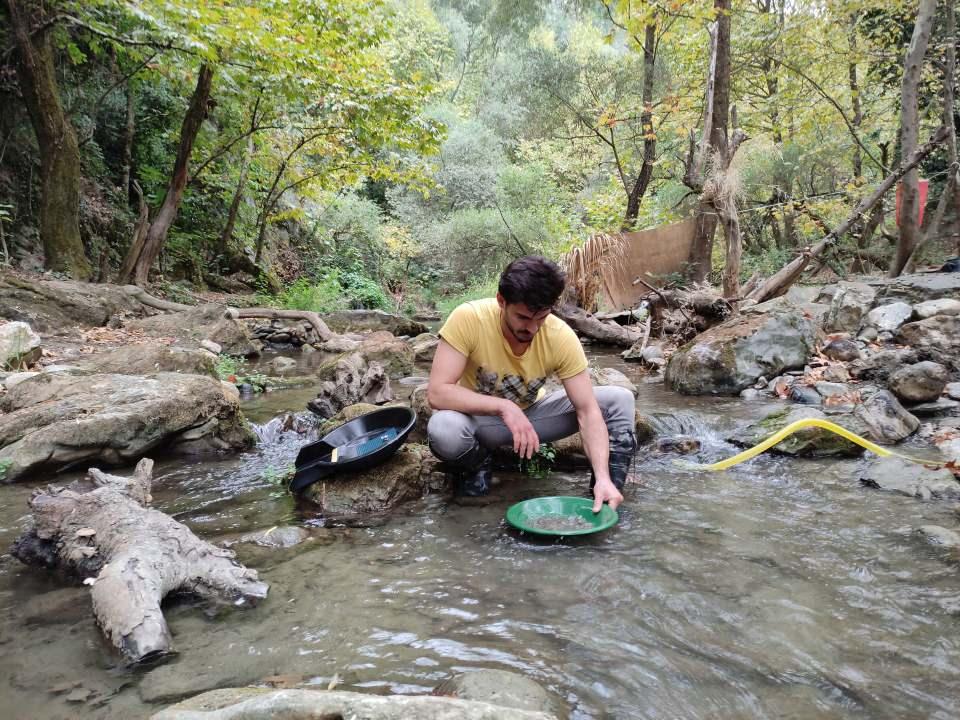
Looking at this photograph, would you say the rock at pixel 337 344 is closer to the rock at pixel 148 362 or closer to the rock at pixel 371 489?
the rock at pixel 148 362

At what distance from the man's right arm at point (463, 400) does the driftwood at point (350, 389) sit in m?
2.09

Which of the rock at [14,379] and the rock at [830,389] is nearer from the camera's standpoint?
the rock at [14,379]

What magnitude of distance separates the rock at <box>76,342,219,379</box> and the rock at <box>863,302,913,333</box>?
681 cm

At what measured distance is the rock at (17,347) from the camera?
16.3ft

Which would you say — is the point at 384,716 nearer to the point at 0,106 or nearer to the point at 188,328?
the point at 188,328

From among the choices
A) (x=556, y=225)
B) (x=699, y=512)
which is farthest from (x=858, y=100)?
(x=699, y=512)

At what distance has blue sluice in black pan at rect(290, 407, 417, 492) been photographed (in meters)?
3.03

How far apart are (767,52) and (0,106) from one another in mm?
13464

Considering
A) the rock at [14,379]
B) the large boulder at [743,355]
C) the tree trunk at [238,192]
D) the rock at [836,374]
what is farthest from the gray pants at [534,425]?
the tree trunk at [238,192]

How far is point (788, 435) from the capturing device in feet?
12.8

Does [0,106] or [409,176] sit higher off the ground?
[0,106]

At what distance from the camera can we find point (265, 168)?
1320 cm

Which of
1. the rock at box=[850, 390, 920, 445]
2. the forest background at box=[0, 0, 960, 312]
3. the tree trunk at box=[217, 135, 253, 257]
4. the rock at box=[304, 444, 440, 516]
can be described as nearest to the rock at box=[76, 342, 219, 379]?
the rock at box=[304, 444, 440, 516]

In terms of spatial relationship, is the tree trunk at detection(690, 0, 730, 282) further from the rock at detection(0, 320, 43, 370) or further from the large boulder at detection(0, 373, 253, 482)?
the rock at detection(0, 320, 43, 370)
